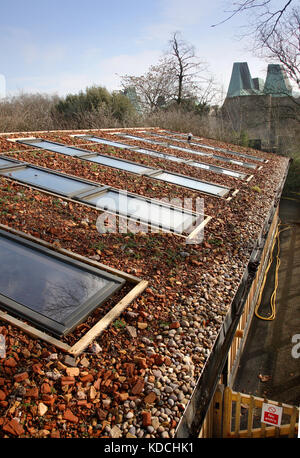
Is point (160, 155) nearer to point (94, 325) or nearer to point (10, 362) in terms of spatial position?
point (94, 325)

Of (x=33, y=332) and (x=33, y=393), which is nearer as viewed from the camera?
(x=33, y=393)

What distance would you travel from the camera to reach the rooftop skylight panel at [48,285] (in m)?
2.29

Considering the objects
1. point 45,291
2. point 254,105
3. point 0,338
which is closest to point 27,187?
point 45,291

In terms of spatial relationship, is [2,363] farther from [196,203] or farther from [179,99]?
[179,99]

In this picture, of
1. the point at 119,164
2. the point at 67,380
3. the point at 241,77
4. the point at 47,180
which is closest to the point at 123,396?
the point at 67,380

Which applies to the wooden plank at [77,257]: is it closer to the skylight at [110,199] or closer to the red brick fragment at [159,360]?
the red brick fragment at [159,360]

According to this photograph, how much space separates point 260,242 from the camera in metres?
4.07

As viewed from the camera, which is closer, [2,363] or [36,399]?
[36,399]

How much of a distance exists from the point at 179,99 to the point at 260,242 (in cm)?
2339

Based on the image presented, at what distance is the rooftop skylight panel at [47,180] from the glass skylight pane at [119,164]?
4.53ft

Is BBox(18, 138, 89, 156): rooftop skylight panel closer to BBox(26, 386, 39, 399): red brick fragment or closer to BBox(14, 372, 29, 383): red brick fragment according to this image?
BBox(14, 372, 29, 383): red brick fragment

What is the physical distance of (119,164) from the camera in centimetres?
652

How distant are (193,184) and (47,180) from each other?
8.99 ft
